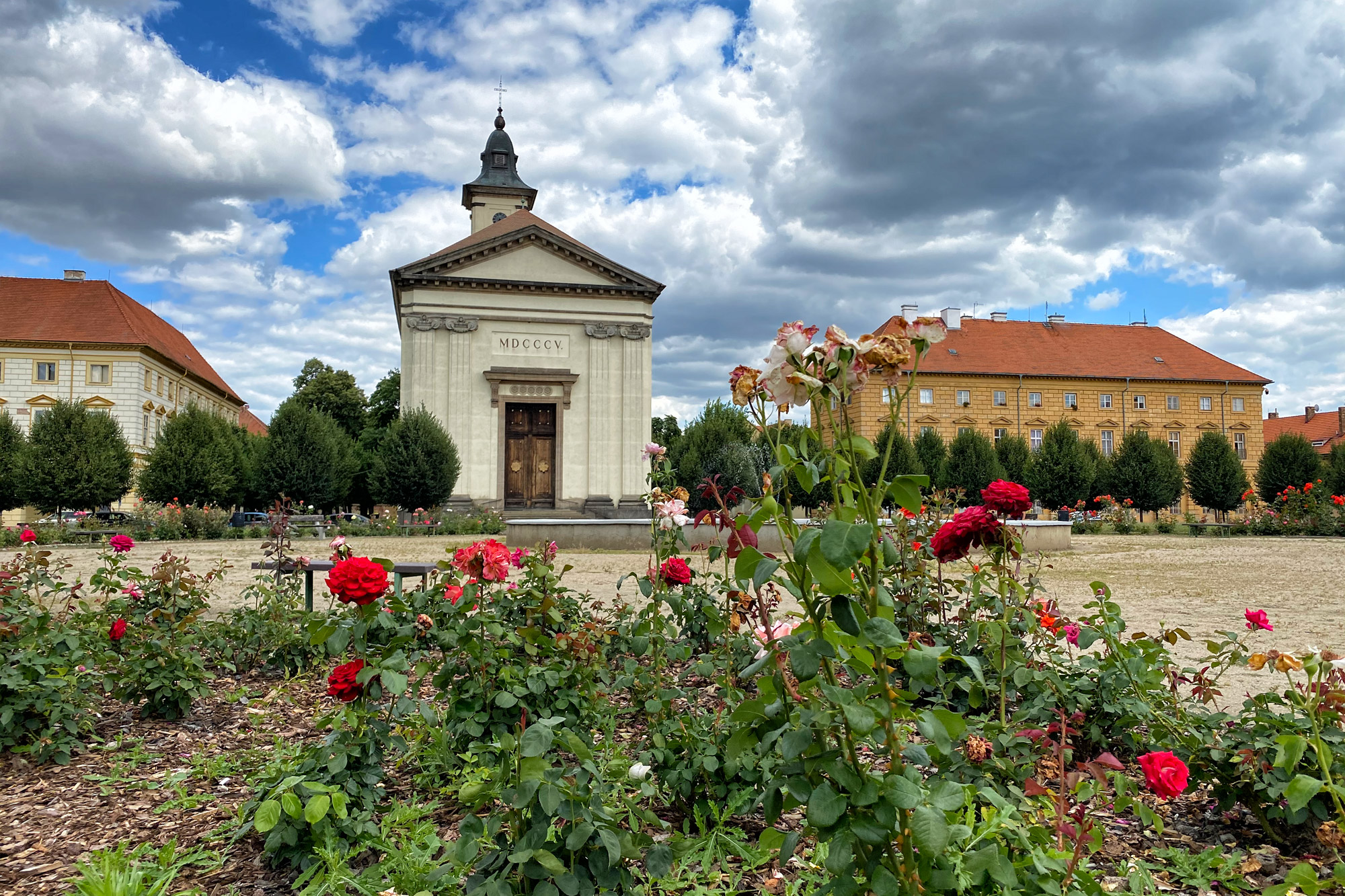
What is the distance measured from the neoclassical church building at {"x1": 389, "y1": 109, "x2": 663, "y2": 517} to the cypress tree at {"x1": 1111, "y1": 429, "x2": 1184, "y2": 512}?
2171cm

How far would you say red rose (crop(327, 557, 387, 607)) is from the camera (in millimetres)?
2486

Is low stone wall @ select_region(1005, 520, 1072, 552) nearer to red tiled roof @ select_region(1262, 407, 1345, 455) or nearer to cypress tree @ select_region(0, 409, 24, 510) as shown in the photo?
cypress tree @ select_region(0, 409, 24, 510)

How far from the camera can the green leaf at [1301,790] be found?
179 cm

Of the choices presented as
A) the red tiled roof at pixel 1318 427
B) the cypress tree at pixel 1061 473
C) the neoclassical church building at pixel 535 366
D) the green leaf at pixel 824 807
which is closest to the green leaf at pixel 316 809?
the green leaf at pixel 824 807

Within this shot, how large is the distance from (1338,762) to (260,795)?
11.2 ft

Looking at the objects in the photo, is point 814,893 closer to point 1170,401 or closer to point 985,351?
point 985,351

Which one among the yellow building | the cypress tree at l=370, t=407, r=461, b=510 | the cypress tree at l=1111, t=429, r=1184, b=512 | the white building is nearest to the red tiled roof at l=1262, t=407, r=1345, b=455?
the yellow building

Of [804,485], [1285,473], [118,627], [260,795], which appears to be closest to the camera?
[804,485]

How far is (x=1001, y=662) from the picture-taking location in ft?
9.16

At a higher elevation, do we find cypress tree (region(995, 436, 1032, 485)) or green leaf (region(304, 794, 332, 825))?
cypress tree (region(995, 436, 1032, 485))

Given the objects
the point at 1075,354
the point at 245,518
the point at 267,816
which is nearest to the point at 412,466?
the point at 245,518

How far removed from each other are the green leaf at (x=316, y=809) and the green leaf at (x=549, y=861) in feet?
2.77

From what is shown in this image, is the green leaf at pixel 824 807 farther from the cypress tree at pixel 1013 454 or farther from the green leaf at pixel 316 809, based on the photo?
the cypress tree at pixel 1013 454

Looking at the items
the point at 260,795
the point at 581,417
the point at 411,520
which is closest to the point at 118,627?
the point at 260,795
